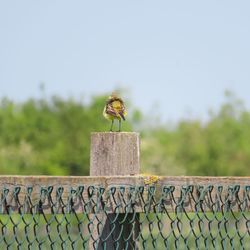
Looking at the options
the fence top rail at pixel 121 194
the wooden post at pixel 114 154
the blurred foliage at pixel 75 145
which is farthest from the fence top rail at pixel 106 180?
the blurred foliage at pixel 75 145

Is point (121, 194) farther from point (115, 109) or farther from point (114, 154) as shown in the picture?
point (115, 109)

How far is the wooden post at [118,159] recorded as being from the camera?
16.5 ft

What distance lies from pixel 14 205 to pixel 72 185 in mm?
310

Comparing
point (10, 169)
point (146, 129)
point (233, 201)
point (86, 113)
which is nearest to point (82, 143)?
point (86, 113)

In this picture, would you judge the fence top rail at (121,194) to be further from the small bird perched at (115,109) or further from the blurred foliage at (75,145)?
the blurred foliage at (75,145)

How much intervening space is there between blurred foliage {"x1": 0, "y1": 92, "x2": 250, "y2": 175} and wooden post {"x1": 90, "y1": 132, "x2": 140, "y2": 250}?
43557mm

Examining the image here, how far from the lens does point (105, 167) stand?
514cm

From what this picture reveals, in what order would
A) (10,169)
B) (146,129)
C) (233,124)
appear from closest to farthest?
(10,169)
(233,124)
(146,129)

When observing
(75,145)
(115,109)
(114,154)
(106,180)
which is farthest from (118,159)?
(75,145)

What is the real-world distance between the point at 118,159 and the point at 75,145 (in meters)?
50.0

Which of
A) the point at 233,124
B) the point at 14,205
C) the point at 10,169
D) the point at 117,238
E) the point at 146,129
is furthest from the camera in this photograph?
the point at 146,129

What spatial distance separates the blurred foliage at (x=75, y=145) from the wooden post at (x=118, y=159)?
143 ft

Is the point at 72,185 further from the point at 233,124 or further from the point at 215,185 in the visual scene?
the point at 233,124

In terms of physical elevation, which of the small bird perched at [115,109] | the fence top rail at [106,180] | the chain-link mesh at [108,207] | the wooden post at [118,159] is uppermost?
the small bird perched at [115,109]
